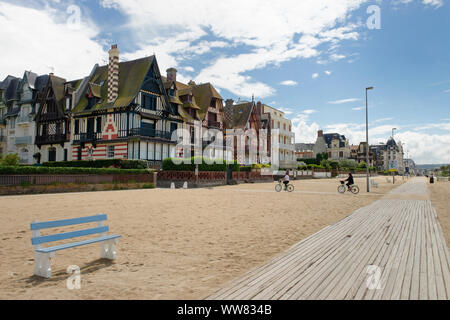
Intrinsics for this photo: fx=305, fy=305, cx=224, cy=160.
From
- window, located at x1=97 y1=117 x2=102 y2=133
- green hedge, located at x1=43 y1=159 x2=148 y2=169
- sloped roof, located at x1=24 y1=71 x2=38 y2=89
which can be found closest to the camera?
green hedge, located at x1=43 y1=159 x2=148 y2=169

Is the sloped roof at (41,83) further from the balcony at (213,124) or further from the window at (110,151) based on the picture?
the balcony at (213,124)

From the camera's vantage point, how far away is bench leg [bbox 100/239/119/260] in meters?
5.61

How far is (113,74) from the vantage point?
32.4 meters

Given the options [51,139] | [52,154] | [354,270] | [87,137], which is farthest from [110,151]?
[354,270]

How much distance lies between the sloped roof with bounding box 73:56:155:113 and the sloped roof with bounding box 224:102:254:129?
16.9 metres

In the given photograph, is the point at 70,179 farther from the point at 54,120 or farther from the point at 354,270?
the point at 354,270

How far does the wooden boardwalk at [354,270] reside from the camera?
3.88 m

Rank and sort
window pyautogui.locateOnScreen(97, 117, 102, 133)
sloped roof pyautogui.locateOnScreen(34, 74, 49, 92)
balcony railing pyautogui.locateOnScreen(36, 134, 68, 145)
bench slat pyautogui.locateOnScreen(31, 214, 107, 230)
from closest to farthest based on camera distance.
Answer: bench slat pyautogui.locateOnScreen(31, 214, 107, 230), window pyautogui.locateOnScreen(97, 117, 102, 133), balcony railing pyautogui.locateOnScreen(36, 134, 68, 145), sloped roof pyautogui.locateOnScreen(34, 74, 49, 92)

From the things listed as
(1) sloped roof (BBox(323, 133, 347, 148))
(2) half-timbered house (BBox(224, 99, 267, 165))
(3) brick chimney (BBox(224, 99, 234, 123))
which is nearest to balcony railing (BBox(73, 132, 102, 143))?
(2) half-timbered house (BBox(224, 99, 267, 165))

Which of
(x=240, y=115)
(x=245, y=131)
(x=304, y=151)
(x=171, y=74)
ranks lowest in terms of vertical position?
(x=245, y=131)

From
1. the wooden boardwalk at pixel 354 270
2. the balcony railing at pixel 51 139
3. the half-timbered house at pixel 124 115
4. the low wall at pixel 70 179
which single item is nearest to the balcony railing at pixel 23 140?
the balcony railing at pixel 51 139

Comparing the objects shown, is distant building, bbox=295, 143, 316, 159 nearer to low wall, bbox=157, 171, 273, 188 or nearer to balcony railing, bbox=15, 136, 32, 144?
low wall, bbox=157, 171, 273, 188

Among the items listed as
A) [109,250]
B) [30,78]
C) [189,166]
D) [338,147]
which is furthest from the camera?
[338,147]

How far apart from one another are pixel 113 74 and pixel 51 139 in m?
10.7
